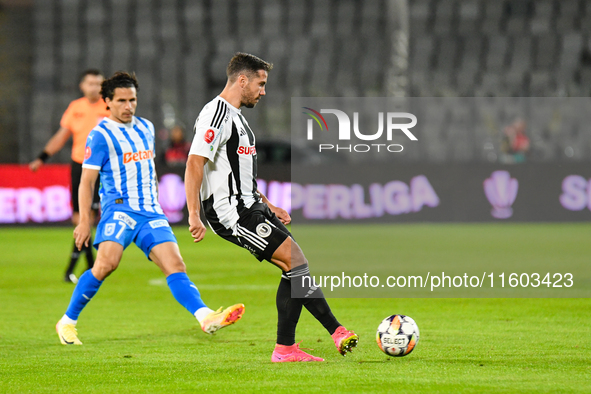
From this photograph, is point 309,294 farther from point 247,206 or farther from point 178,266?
point 178,266

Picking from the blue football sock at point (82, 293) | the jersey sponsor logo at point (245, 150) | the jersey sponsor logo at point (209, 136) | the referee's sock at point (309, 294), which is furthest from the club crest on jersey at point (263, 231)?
the blue football sock at point (82, 293)

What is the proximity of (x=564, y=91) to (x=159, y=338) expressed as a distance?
16.6m

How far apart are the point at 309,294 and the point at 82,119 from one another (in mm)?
4711

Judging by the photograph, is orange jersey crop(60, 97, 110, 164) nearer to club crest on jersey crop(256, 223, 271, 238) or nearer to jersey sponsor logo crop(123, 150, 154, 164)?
jersey sponsor logo crop(123, 150, 154, 164)

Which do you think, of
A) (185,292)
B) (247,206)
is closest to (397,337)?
(247,206)

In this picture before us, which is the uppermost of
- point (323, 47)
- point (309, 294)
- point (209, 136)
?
point (323, 47)

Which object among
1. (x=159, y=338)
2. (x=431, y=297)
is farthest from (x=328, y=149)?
(x=159, y=338)

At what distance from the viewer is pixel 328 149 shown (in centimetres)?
2169

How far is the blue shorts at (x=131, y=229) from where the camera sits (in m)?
5.92

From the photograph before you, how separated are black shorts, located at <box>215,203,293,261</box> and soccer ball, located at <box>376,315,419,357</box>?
85 centimetres

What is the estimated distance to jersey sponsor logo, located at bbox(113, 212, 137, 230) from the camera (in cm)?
596

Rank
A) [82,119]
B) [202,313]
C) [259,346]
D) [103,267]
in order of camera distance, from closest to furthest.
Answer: [202,313] → [259,346] → [103,267] → [82,119]

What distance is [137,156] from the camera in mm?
6121

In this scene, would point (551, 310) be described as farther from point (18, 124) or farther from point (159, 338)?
point (18, 124)
